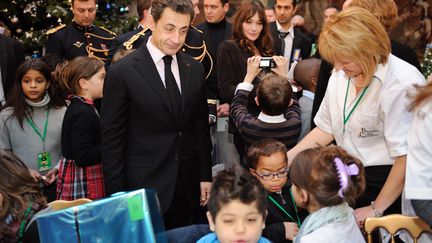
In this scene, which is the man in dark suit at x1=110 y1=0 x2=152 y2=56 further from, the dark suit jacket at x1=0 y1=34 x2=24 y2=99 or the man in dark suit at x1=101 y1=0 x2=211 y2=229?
the man in dark suit at x1=101 y1=0 x2=211 y2=229

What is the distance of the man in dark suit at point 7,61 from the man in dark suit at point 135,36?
0.82 m

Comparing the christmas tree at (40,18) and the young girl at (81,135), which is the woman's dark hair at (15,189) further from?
the christmas tree at (40,18)

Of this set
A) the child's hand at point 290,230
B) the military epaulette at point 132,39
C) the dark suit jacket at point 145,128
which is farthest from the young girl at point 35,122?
the child's hand at point 290,230

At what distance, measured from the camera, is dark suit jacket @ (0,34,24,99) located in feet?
17.0

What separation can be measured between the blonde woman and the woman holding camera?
1468 mm

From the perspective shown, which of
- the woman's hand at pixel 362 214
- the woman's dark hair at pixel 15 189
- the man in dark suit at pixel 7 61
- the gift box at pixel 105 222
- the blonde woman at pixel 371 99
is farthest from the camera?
the man in dark suit at pixel 7 61

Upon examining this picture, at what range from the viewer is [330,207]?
242 centimetres

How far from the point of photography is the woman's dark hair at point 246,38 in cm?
460

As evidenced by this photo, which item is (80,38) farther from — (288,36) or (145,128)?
(145,128)

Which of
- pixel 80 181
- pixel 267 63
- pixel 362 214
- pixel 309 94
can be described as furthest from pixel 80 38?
pixel 362 214

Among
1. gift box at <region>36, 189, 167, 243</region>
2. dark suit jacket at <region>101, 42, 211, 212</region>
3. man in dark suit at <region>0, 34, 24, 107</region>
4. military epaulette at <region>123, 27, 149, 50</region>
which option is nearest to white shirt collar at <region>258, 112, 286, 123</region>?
dark suit jacket at <region>101, 42, 211, 212</region>

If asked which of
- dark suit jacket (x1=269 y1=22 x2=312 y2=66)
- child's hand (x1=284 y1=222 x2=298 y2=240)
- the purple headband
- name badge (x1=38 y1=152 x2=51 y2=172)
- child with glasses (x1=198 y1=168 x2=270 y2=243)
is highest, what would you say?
dark suit jacket (x1=269 y1=22 x2=312 y2=66)

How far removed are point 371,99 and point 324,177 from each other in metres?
0.60

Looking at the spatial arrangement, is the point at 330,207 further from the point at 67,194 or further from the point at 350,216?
the point at 67,194
